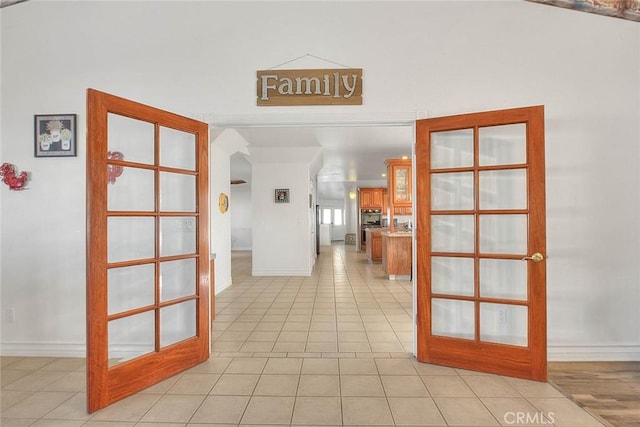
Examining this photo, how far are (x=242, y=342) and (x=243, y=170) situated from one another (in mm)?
6717

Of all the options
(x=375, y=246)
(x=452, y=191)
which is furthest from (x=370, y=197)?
(x=452, y=191)

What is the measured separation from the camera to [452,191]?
2.67 metres

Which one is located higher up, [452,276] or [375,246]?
[452,276]

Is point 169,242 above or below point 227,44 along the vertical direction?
below

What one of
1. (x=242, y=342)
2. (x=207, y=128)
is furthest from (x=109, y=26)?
(x=242, y=342)

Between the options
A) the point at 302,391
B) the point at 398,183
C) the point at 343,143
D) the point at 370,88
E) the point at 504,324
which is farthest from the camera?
the point at 398,183

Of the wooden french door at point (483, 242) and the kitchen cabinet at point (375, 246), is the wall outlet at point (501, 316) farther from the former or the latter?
the kitchen cabinet at point (375, 246)

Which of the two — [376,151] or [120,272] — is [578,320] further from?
[376,151]

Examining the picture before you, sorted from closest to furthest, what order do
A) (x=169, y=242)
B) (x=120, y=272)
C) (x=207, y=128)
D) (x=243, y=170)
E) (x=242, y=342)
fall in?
1. (x=120, y=272)
2. (x=169, y=242)
3. (x=207, y=128)
4. (x=242, y=342)
5. (x=243, y=170)

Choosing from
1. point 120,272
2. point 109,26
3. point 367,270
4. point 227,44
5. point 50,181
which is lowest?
point 367,270

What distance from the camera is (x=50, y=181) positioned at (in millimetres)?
2797

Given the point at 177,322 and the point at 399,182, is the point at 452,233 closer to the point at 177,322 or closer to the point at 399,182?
the point at 177,322

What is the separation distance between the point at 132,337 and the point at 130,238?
2.42 ft

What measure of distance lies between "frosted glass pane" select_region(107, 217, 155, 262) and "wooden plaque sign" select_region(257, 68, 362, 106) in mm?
1369
